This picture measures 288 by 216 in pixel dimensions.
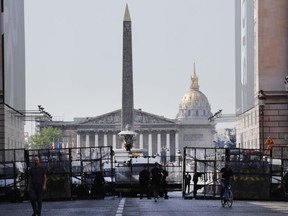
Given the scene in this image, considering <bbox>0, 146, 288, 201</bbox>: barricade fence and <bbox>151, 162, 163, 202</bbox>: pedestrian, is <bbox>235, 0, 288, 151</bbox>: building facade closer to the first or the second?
<bbox>0, 146, 288, 201</bbox>: barricade fence

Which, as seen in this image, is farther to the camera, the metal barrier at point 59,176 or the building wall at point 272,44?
the building wall at point 272,44

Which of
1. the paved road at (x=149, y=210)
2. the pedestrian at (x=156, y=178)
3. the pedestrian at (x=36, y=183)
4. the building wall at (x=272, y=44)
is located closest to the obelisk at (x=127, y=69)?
the building wall at (x=272, y=44)

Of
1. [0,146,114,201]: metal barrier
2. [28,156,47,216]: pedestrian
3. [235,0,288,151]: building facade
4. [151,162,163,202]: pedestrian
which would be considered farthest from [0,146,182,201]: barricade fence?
[235,0,288,151]: building facade

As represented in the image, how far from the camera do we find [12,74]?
341 ft

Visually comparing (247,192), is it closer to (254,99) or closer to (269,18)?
(269,18)

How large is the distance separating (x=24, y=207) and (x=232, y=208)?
25.9ft

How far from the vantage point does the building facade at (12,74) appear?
93562 millimetres

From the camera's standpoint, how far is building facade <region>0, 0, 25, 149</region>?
93562 millimetres

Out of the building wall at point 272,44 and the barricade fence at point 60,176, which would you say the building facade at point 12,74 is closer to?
the building wall at point 272,44

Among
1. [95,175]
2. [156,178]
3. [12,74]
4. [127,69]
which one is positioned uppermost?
[127,69]

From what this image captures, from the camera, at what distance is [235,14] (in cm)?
11325

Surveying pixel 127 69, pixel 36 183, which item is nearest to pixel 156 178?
pixel 36 183

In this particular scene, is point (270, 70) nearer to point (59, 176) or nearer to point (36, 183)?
point (59, 176)

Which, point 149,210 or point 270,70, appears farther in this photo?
point 270,70
